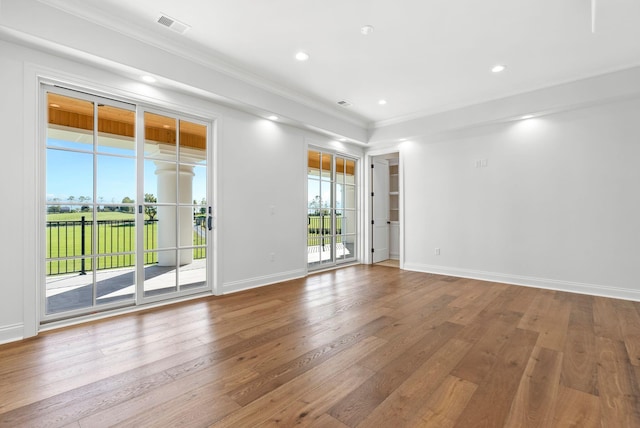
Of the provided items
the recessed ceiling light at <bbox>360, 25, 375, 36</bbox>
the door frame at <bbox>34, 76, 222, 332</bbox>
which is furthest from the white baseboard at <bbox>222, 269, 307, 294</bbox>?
the recessed ceiling light at <bbox>360, 25, 375, 36</bbox>

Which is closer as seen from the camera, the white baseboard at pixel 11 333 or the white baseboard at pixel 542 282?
the white baseboard at pixel 11 333

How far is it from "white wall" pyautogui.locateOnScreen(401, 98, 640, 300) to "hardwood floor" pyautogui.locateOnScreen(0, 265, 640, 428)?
90cm

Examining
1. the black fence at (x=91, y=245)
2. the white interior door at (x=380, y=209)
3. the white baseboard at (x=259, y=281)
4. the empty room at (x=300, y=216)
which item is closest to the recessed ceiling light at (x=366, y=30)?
the empty room at (x=300, y=216)

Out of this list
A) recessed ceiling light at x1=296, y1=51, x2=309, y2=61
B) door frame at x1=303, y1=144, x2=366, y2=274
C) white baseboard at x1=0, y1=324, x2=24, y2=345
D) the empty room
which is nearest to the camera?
the empty room

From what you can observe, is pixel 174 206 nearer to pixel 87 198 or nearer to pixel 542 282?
pixel 87 198

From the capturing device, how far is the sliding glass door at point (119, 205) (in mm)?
2965

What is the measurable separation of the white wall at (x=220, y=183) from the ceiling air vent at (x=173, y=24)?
738mm

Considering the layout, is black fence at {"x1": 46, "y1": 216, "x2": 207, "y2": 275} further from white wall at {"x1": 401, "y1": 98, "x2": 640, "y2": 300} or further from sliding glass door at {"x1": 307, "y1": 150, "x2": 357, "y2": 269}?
white wall at {"x1": 401, "y1": 98, "x2": 640, "y2": 300}

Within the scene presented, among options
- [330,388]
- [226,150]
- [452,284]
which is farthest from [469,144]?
[330,388]

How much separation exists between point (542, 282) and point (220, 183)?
490 centimetres

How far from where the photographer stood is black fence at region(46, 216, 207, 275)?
116 inches

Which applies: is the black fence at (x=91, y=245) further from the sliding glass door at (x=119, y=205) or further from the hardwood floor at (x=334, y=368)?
the hardwood floor at (x=334, y=368)

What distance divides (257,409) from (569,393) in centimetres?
185

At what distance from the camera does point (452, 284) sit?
4.66m
